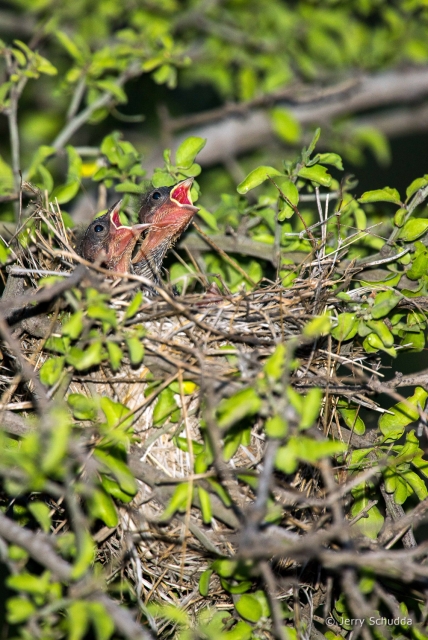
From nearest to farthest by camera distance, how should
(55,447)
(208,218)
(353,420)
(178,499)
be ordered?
(55,447), (178,499), (353,420), (208,218)

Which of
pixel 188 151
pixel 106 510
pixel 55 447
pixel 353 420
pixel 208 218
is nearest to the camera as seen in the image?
pixel 55 447

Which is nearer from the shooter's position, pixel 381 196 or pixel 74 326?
pixel 74 326

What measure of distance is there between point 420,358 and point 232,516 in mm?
4790

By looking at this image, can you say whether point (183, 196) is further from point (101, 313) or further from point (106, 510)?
point (106, 510)

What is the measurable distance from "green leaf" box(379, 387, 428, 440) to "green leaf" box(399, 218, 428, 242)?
61 centimetres

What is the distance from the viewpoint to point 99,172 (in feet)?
10.6

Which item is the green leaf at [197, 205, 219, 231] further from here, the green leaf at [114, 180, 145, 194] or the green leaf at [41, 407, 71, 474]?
the green leaf at [41, 407, 71, 474]

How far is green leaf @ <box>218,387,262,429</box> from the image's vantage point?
Answer: 1.72 m

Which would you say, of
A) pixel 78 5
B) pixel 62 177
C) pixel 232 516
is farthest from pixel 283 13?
pixel 232 516

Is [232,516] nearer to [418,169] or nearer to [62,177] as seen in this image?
[62,177]

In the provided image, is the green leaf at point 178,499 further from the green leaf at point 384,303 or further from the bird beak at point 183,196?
the bird beak at point 183,196

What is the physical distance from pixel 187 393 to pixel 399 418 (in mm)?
780

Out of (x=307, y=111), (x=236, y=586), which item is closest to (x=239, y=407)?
(x=236, y=586)

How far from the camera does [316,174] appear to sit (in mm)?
2748
